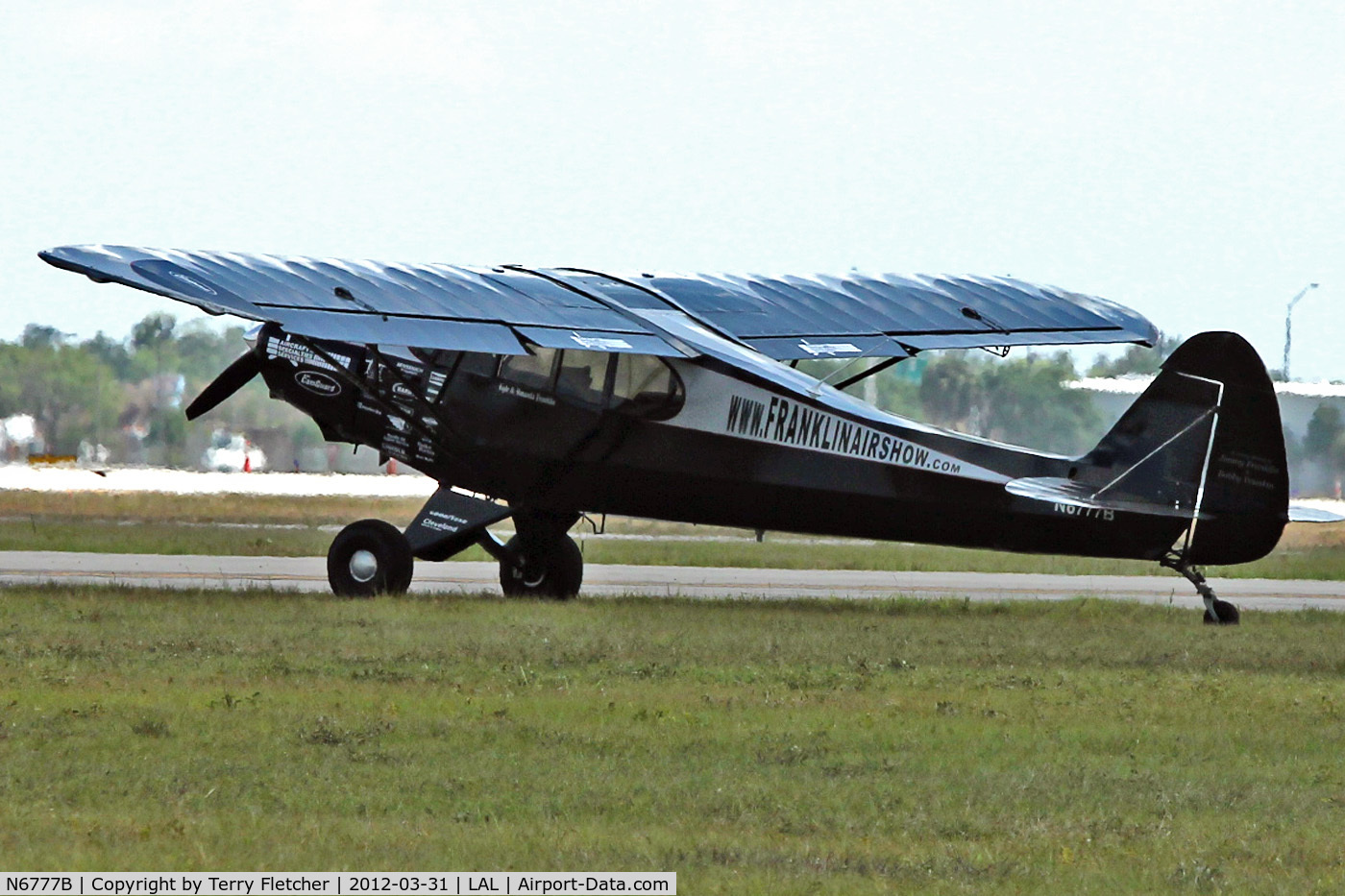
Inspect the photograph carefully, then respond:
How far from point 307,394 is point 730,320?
430 centimetres

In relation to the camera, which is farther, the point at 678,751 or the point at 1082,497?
the point at 1082,497

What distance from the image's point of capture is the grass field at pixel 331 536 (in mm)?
26078

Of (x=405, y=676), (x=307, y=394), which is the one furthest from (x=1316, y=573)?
(x=405, y=676)

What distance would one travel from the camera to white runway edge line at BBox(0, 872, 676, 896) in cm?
620

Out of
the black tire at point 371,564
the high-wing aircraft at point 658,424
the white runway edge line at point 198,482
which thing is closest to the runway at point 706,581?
the black tire at point 371,564

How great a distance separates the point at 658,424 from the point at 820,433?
1.53m

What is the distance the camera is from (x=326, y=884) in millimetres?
6320

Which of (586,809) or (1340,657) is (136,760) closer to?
(586,809)

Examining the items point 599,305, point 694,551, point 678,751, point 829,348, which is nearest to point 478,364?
point 599,305

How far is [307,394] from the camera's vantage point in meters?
17.9

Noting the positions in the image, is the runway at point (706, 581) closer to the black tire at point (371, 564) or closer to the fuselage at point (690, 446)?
the black tire at point (371, 564)

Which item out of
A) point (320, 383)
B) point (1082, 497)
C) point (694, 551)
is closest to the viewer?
point (1082, 497)

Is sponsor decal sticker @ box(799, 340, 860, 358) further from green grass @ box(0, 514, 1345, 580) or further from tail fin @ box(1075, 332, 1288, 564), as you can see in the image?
green grass @ box(0, 514, 1345, 580)

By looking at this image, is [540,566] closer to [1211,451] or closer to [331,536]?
[1211,451]
